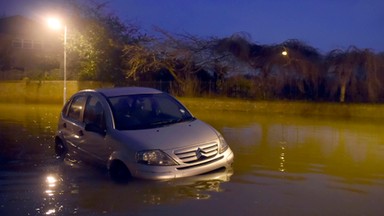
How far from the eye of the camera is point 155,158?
8070 mm

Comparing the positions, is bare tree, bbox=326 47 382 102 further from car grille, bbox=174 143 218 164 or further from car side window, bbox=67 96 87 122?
car grille, bbox=174 143 218 164

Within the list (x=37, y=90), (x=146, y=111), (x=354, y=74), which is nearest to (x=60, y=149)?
(x=146, y=111)

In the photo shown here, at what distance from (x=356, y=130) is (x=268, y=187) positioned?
9.44 meters

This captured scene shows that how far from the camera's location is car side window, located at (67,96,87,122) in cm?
1017

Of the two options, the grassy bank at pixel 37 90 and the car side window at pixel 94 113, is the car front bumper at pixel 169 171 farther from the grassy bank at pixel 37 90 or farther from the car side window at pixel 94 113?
the grassy bank at pixel 37 90

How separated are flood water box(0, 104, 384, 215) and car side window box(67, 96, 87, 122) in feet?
3.06

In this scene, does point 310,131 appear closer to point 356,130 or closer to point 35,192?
point 356,130

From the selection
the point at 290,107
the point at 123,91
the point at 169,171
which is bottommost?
the point at 169,171

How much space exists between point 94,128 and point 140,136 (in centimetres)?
123

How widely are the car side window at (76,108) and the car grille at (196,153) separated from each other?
287cm

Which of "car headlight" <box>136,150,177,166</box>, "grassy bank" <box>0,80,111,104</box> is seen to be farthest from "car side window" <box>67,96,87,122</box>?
"grassy bank" <box>0,80,111,104</box>

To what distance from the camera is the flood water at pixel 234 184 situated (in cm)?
702

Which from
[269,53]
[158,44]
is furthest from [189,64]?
[269,53]

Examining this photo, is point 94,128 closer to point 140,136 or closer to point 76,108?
point 140,136
